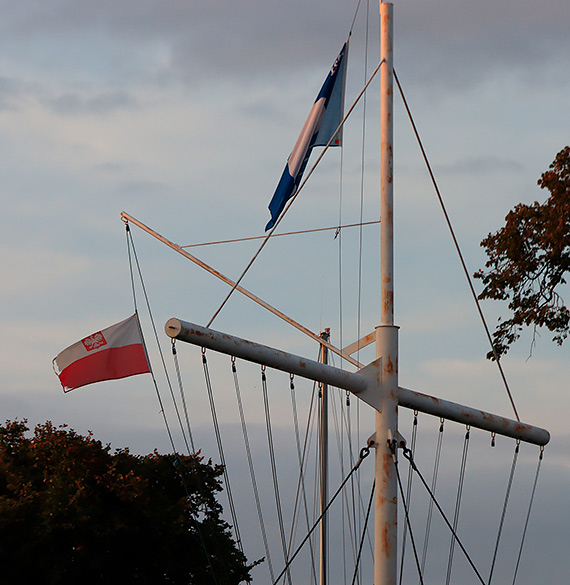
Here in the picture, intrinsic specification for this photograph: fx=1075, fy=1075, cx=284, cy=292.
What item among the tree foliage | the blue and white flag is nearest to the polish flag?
the blue and white flag

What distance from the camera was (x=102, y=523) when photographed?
29359mm

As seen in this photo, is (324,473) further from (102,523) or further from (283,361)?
(283,361)

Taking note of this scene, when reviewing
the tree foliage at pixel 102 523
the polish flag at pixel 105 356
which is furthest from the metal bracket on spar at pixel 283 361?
the tree foliage at pixel 102 523

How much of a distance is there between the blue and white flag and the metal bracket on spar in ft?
11.9

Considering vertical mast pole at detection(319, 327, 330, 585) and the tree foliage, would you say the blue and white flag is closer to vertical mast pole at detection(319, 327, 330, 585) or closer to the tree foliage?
vertical mast pole at detection(319, 327, 330, 585)

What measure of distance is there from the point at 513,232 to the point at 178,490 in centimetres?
1371

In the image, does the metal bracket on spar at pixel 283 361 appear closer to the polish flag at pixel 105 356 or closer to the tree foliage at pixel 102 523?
the polish flag at pixel 105 356

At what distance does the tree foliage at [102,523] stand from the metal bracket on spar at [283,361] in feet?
54.0

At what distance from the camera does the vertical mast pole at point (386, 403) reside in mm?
12148

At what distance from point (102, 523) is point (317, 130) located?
56.8ft

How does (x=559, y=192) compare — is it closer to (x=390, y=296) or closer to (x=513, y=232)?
(x=513, y=232)

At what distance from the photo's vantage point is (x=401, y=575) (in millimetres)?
12484

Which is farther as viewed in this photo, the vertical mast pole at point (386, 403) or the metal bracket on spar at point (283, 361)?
the vertical mast pole at point (386, 403)

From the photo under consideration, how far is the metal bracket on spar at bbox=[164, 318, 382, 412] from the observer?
11789 millimetres
